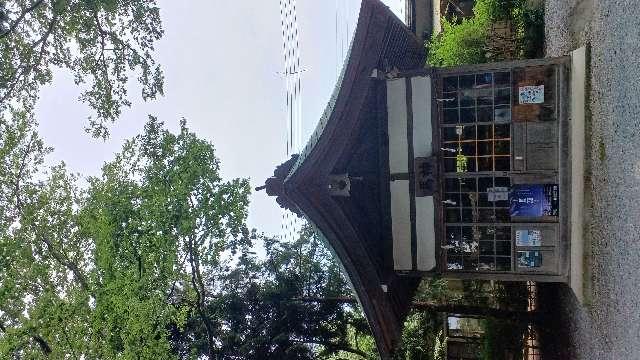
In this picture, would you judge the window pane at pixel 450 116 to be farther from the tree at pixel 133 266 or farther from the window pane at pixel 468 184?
the tree at pixel 133 266

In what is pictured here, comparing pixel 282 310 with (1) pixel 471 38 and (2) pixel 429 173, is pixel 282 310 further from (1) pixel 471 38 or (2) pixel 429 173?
(1) pixel 471 38

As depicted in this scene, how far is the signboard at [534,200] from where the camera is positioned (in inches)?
551

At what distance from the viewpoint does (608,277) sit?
12.5 metres

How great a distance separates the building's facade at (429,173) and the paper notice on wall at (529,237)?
29 millimetres

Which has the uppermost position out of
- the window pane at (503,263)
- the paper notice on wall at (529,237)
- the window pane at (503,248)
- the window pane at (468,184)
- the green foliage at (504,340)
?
the window pane at (468,184)

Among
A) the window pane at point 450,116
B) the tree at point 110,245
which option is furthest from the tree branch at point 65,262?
the window pane at point 450,116

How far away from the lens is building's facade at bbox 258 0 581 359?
45.3 feet

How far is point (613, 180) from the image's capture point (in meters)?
12.2

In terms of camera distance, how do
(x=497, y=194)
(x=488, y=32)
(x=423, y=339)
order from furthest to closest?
1. (x=423, y=339)
2. (x=488, y=32)
3. (x=497, y=194)

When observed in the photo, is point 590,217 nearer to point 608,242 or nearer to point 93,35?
point 608,242

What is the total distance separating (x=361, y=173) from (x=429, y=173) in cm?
187

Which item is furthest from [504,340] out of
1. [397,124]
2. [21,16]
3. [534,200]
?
[21,16]

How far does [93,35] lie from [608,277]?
19.2 metres

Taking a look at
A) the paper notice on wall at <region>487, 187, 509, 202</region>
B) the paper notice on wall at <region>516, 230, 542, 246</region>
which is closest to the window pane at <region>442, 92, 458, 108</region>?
the paper notice on wall at <region>487, 187, 509, 202</region>
